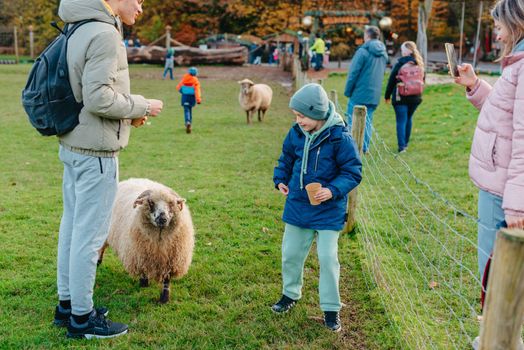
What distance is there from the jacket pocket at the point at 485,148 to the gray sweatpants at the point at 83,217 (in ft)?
7.47

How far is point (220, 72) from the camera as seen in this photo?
31172 millimetres

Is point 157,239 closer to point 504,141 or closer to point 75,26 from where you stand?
point 75,26

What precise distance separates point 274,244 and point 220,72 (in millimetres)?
26207

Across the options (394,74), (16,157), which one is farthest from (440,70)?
(16,157)

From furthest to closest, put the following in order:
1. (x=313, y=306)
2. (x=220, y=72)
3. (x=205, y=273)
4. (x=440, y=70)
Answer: (x=220, y=72)
(x=440, y=70)
(x=205, y=273)
(x=313, y=306)

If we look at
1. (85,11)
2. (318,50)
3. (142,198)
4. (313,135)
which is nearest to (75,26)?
(85,11)

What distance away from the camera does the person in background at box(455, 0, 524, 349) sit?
2.90 m

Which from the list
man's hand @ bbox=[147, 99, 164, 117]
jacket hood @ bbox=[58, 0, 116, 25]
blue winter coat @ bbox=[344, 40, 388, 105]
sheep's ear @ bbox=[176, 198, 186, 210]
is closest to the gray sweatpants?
man's hand @ bbox=[147, 99, 164, 117]

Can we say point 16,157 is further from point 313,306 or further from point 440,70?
point 440,70

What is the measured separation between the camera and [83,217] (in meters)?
3.61

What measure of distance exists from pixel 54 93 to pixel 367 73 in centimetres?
718

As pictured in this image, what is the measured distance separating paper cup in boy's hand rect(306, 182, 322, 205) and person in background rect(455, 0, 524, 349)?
1010 mm

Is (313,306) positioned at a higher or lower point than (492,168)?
lower

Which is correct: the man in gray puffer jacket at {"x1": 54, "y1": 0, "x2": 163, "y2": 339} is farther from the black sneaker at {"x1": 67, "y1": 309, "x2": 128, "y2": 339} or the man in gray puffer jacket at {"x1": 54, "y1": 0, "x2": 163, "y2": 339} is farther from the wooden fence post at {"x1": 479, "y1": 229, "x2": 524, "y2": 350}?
the wooden fence post at {"x1": 479, "y1": 229, "x2": 524, "y2": 350}
